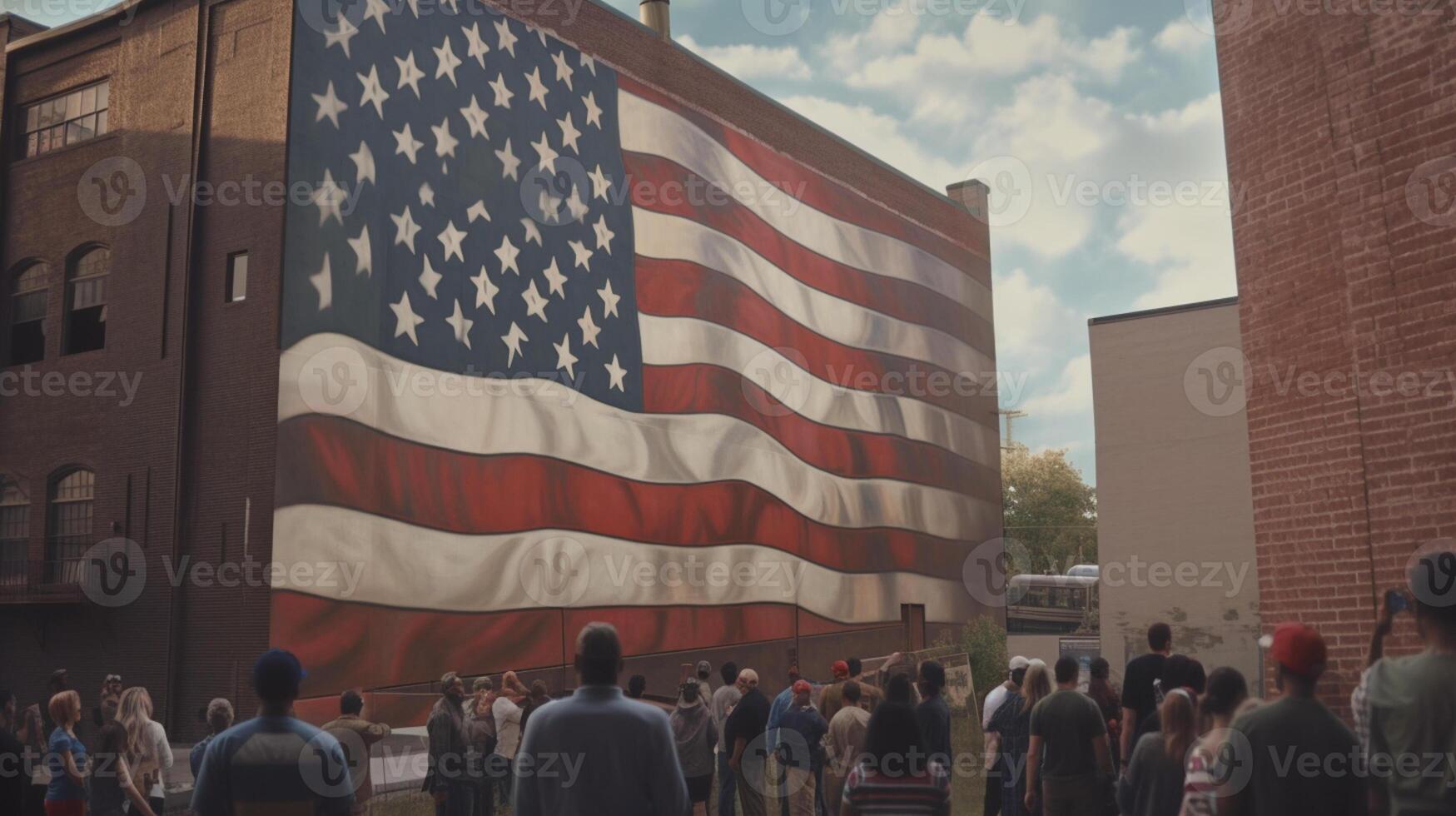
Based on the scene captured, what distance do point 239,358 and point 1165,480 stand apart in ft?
72.3

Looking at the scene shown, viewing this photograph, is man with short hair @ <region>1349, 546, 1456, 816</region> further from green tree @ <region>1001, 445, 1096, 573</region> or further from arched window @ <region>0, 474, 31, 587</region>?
green tree @ <region>1001, 445, 1096, 573</region>

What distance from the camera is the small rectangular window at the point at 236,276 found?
2250cm

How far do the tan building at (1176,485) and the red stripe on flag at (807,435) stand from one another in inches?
284

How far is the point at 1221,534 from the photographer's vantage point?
101 ft

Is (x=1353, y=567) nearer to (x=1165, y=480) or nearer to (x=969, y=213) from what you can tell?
(x=1165, y=480)

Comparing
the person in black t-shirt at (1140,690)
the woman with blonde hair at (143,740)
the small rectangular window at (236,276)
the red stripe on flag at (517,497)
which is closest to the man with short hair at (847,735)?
the person in black t-shirt at (1140,690)

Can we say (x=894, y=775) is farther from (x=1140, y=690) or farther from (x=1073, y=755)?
(x=1140, y=690)

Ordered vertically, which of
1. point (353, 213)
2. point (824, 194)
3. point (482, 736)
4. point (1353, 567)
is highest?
point (824, 194)

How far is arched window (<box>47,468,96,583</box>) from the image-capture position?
23.2 metres

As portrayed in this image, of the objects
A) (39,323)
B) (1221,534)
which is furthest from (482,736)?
(1221,534)

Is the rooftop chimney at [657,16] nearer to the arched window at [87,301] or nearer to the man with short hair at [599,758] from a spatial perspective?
the arched window at [87,301]

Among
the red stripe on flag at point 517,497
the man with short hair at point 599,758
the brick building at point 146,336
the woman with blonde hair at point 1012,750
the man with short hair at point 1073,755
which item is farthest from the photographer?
the red stripe on flag at point 517,497

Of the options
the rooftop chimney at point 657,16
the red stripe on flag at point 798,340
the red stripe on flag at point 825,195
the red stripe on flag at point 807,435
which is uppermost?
the rooftop chimney at point 657,16

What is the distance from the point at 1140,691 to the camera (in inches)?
366
